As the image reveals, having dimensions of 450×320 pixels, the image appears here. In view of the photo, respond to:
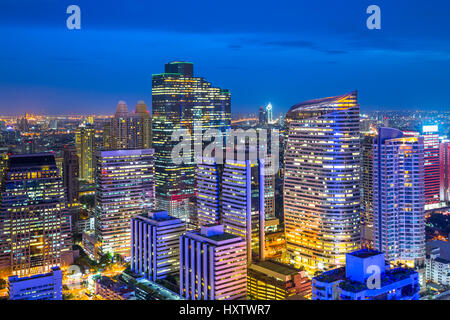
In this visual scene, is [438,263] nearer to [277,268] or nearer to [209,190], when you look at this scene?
[277,268]

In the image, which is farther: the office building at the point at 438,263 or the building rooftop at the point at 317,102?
the building rooftop at the point at 317,102

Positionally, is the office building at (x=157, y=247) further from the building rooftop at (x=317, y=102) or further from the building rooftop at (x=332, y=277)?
the building rooftop at (x=332, y=277)

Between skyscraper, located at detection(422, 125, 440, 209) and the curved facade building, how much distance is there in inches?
306

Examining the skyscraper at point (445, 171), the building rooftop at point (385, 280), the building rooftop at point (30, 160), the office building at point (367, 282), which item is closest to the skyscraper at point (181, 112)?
the building rooftop at point (30, 160)

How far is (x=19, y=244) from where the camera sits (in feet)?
43.6

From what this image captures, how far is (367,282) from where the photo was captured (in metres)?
6.21

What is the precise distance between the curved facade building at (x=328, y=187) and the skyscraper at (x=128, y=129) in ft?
36.5

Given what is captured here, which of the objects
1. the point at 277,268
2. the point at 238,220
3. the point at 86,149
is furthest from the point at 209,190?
the point at 86,149

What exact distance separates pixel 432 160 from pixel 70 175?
14806 mm

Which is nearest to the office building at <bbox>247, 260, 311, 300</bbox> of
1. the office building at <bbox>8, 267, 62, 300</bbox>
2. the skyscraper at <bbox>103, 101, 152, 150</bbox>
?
the office building at <bbox>8, 267, 62, 300</bbox>

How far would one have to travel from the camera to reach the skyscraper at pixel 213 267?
9.76 meters

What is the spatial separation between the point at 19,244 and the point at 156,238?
4393mm
